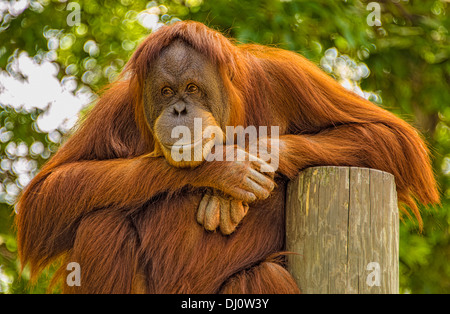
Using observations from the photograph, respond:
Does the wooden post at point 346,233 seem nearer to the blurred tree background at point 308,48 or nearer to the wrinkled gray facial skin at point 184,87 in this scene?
the wrinkled gray facial skin at point 184,87

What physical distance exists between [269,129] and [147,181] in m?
0.68

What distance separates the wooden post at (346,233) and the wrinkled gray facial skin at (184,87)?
1.97 feet

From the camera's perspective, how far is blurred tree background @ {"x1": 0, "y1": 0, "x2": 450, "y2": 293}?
5.12m

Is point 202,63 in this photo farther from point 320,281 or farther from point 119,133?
point 320,281

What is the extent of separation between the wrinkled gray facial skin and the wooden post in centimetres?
60

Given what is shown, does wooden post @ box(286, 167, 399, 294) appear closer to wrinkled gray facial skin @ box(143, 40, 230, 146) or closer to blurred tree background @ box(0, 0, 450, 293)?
wrinkled gray facial skin @ box(143, 40, 230, 146)

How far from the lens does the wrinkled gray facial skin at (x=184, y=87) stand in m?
2.79

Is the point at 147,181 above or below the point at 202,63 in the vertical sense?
below

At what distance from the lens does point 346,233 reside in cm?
253

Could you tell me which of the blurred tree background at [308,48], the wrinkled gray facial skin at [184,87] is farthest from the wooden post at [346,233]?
the blurred tree background at [308,48]

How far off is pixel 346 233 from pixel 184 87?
1.01 meters

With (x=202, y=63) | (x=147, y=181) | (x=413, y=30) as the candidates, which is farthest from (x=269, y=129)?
(x=413, y=30)

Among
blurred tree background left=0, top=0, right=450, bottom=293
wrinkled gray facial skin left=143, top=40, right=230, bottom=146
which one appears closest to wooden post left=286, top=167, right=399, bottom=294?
wrinkled gray facial skin left=143, top=40, right=230, bottom=146

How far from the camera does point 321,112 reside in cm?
308
